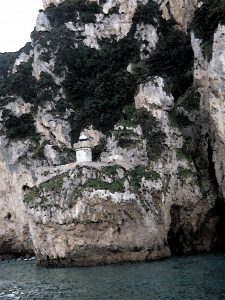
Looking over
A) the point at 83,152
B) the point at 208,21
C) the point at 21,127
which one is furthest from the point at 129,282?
the point at 21,127

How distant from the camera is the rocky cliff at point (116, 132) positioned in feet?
136

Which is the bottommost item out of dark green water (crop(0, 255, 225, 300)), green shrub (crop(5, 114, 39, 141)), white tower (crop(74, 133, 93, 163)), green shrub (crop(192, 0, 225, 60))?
dark green water (crop(0, 255, 225, 300))

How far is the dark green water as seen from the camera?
85.4 ft

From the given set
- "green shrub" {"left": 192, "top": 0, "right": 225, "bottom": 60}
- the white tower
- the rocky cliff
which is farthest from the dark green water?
"green shrub" {"left": 192, "top": 0, "right": 225, "bottom": 60}

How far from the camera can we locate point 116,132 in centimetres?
4728

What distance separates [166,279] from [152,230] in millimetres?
11641

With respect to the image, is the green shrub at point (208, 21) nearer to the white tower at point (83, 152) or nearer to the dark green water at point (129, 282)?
the white tower at point (83, 152)

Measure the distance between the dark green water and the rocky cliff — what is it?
12.8 ft

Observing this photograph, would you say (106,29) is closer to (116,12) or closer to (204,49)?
(116,12)

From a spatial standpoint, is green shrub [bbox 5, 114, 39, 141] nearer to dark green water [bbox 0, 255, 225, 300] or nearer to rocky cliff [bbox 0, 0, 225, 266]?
rocky cliff [bbox 0, 0, 225, 266]

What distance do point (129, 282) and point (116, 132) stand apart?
64.8 feet

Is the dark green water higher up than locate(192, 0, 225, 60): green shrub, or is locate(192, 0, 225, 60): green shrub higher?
locate(192, 0, 225, 60): green shrub

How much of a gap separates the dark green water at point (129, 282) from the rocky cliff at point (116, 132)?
3915 millimetres

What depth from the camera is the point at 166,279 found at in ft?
98.5
